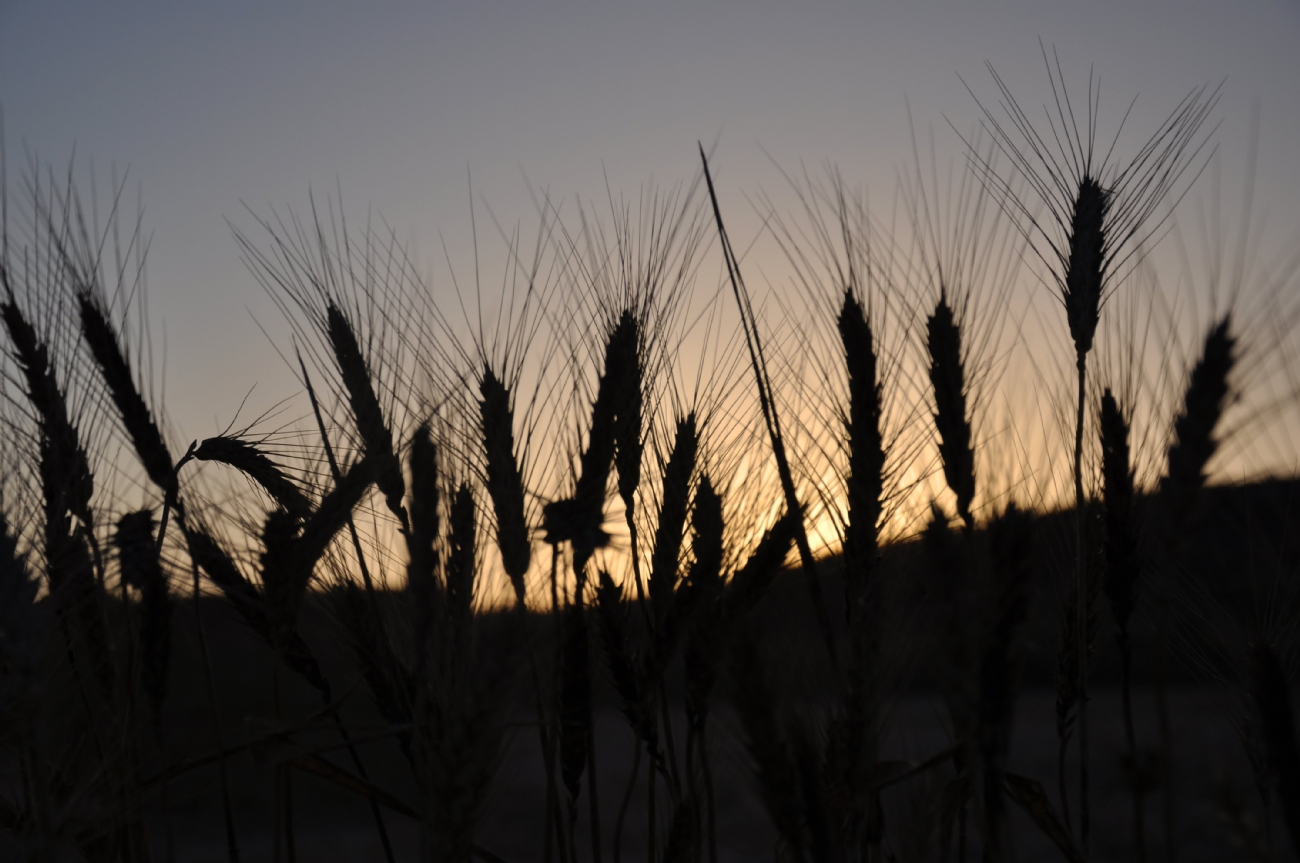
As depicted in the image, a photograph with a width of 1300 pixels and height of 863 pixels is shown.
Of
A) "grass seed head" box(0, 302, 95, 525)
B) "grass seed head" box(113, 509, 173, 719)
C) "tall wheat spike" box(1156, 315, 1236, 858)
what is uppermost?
"grass seed head" box(0, 302, 95, 525)

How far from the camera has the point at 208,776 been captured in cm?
164

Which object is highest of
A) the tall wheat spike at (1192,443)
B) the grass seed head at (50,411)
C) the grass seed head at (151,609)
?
the grass seed head at (50,411)

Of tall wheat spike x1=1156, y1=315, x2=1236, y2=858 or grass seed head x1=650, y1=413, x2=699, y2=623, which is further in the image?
grass seed head x1=650, y1=413, x2=699, y2=623

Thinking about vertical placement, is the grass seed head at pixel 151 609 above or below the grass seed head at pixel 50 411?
below

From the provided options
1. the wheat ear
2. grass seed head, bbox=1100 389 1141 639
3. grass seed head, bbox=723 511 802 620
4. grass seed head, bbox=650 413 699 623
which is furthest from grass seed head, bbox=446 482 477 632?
grass seed head, bbox=1100 389 1141 639

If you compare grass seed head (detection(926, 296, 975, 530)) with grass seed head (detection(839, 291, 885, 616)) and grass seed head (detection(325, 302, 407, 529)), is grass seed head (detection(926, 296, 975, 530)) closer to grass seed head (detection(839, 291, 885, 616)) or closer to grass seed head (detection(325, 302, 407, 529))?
grass seed head (detection(839, 291, 885, 616))

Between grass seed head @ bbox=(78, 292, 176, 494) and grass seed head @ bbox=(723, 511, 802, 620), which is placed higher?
grass seed head @ bbox=(78, 292, 176, 494)

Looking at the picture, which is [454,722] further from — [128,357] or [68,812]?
[128,357]

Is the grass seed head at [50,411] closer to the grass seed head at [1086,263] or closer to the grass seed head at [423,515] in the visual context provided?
the grass seed head at [423,515]

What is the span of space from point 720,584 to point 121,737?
1129 millimetres

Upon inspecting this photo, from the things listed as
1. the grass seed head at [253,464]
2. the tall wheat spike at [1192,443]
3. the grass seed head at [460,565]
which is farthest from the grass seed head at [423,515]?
the tall wheat spike at [1192,443]

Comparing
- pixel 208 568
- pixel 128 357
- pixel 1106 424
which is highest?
pixel 128 357

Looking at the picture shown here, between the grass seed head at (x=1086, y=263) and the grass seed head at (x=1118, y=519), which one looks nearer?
the grass seed head at (x=1118, y=519)

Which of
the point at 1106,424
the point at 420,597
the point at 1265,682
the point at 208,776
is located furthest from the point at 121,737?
the point at 1106,424
